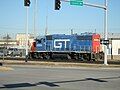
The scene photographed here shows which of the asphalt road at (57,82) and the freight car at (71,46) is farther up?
the freight car at (71,46)

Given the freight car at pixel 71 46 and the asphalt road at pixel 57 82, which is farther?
the freight car at pixel 71 46

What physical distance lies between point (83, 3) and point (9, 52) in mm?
44187

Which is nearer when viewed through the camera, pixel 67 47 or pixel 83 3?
pixel 83 3

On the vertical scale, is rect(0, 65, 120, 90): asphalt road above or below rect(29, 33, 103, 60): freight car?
below

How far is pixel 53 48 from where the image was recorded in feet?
156

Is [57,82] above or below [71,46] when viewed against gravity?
below

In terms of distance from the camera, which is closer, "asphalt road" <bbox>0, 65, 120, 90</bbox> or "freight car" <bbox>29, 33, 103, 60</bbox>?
"asphalt road" <bbox>0, 65, 120, 90</bbox>

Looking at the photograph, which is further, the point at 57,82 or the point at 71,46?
the point at 71,46

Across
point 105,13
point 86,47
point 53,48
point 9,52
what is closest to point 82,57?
point 86,47

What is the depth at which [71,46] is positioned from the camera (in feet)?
153

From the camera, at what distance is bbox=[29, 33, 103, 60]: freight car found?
4562 centimetres

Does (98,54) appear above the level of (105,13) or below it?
below

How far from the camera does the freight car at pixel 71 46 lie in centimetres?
4562

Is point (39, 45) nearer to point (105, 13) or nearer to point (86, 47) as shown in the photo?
point (86, 47)
